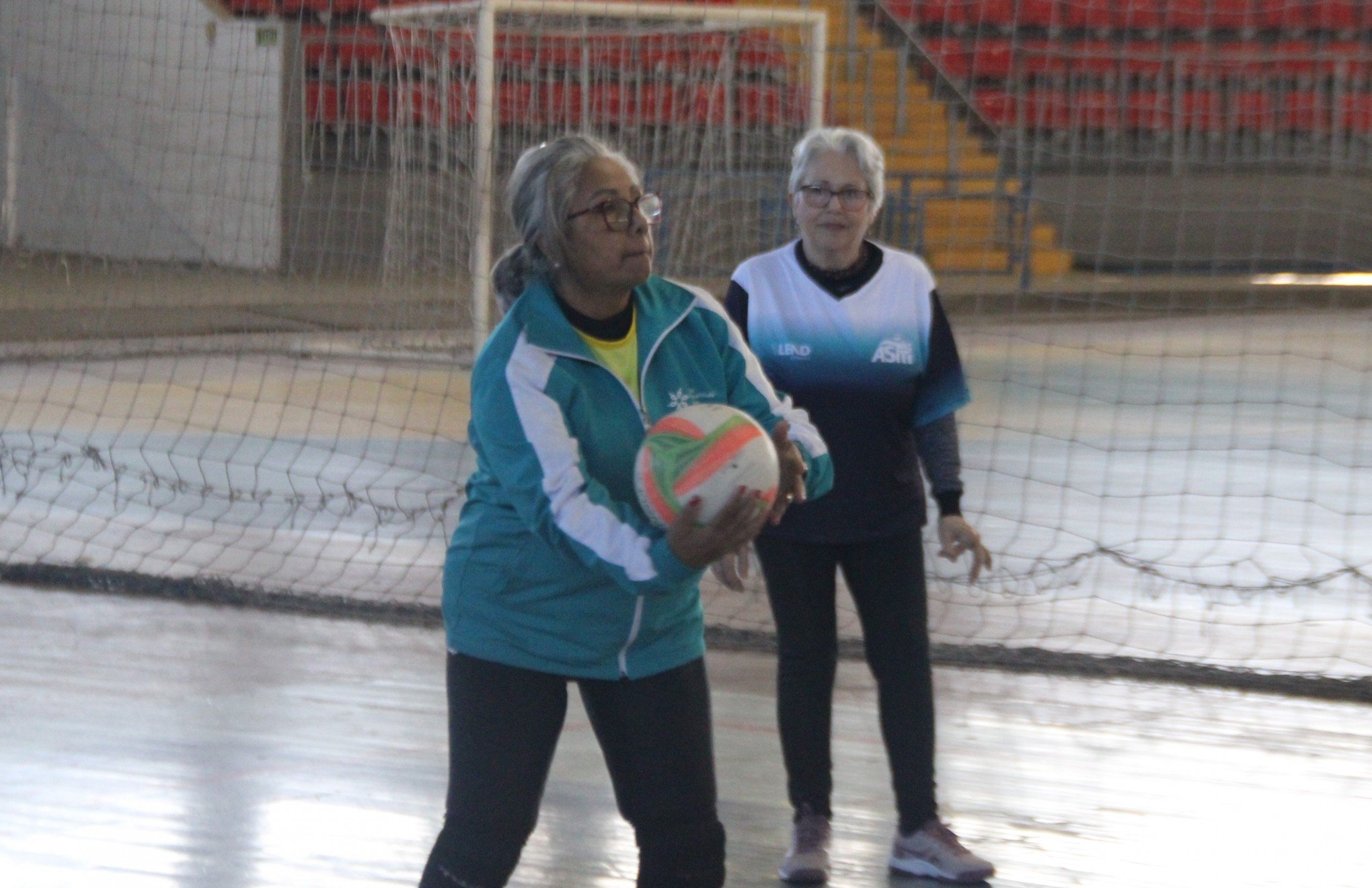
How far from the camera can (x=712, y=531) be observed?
7.29ft

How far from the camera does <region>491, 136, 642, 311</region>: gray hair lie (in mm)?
2379

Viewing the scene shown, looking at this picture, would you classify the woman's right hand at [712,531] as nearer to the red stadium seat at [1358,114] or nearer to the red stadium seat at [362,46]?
the red stadium seat at [362,46]

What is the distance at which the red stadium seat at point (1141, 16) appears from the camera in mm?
20000

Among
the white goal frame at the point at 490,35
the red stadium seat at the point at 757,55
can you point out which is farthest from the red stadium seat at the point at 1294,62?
the white goal frame at the point at 490,35

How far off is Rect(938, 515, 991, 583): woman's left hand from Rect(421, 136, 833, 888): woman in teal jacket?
3.10 feet

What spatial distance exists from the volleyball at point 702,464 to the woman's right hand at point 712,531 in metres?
0.01

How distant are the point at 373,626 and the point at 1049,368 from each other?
27.0 feet

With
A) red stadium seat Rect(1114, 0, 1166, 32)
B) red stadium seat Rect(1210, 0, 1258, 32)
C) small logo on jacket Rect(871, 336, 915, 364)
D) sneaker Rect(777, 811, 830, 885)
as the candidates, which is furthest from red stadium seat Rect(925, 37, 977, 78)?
sneaker Rect(777, 811, 830, 885)

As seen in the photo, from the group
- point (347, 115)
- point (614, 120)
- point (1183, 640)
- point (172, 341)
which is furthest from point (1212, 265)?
point (1183, 640)

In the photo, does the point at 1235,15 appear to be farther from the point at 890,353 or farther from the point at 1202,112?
the point at 890,353

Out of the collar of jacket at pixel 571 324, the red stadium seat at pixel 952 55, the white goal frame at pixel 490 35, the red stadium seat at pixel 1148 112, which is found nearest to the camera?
the collar of jacket at pixel 571 324

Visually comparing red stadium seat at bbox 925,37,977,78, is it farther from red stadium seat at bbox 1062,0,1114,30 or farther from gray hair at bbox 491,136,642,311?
gray hair at bbox 491,136,642,311

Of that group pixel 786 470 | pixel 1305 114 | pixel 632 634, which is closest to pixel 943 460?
pixel 786 470

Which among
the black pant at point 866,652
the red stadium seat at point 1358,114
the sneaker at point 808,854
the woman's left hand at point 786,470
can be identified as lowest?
the sneaker at point 808,854
